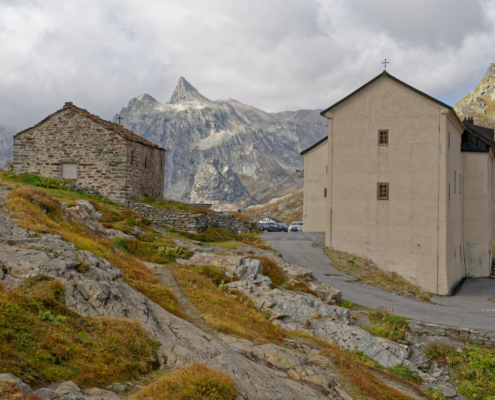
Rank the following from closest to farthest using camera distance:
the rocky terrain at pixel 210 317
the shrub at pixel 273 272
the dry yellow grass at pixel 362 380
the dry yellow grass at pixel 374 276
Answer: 1. the rocky terrain at pixel 210 317
2. the dry yellow grass at pixel 362 380
3. the shrub at pixel 273 272
4. the dry yellow grass at pixel 374 276

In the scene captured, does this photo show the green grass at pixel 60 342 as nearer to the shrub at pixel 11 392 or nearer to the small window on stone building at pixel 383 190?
the shrub at pixel 11 392

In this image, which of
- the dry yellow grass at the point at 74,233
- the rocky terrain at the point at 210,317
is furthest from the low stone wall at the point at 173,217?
the dry yellow grass at the point at 74,233

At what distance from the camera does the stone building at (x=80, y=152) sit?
24766 mm

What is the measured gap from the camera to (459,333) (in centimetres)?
1587

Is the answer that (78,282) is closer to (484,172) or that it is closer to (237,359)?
(237,359)

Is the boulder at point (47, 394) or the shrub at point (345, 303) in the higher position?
the boulder at point (47, 394)

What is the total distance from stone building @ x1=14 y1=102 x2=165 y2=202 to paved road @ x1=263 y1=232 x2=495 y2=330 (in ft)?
42.5

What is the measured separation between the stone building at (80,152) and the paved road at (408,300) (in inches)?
510

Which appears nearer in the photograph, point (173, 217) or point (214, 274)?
point (214, 274)

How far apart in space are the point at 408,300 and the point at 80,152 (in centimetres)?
2221

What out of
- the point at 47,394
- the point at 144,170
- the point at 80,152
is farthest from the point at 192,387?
the point at 144,170

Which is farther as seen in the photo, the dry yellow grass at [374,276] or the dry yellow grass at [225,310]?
the dry yellow grass at [374,276]

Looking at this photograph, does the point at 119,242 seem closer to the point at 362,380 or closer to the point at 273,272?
the point at 273,272

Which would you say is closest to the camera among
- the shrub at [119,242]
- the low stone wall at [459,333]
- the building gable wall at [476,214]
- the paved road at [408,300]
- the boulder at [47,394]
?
the boulder at [47,394]
